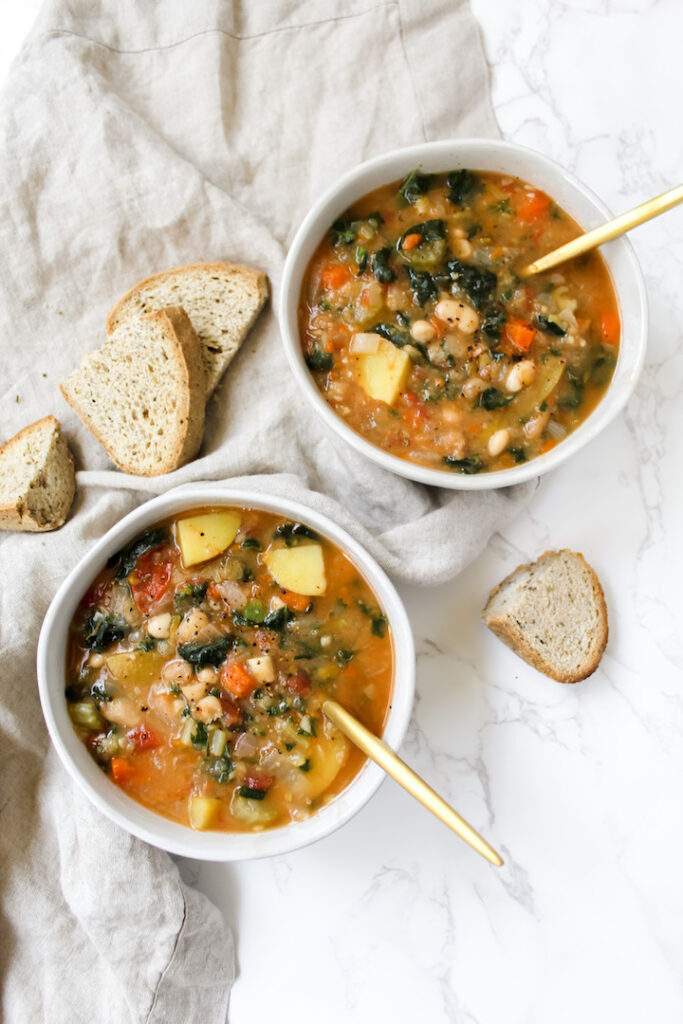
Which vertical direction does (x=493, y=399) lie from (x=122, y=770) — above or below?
above

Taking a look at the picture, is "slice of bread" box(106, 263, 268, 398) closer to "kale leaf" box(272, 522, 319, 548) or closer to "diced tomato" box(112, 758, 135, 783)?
"kale leaf" box(272, 522, 319, 548)

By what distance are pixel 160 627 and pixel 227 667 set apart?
264 mm

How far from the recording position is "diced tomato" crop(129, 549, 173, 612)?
9.79ft

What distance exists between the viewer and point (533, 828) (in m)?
3.41

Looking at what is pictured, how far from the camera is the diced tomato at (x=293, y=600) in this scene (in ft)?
9.69

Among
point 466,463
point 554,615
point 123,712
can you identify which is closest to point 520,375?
point 466,463

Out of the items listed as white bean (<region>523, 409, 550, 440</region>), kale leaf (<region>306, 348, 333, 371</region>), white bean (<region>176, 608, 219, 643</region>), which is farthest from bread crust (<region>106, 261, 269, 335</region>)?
white bean (<region>176, 608, 219, 643</region>)

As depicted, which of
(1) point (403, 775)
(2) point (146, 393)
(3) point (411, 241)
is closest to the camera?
(1) point (403, 775)

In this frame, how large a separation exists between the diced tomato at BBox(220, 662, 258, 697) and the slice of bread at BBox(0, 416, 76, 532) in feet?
3.07

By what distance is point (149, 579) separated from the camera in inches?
118

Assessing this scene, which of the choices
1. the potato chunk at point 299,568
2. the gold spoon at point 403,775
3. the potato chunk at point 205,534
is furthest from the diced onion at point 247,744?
the potato chunk at point 205,534

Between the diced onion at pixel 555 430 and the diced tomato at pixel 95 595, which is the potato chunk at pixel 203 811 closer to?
the diced tomato at pixel 95 595

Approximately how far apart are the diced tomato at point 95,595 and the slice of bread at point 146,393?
50 cm

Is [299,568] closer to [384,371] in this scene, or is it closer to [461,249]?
[384,371]
